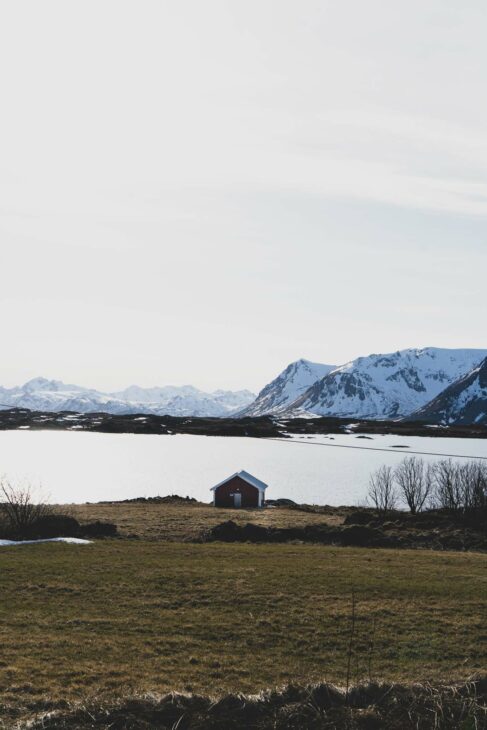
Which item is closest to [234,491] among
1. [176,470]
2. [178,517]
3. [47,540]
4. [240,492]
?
[240,492]

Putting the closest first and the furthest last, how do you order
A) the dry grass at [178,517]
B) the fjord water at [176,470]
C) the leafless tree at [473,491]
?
the dry grass at [178,517] → the leafless tree at [473,491] → the fjord water at [176,470]

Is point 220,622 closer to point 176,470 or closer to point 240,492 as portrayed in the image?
point 240,492

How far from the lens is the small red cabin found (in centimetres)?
7888

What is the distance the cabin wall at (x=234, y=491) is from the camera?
78.9 meters

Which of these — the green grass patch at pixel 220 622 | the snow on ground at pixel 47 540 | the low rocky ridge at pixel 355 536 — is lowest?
the low rocky ridge at pixel 355 536

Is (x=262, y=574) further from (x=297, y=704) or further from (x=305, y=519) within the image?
(x=305, y=519)

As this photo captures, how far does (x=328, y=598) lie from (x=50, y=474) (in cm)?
10994

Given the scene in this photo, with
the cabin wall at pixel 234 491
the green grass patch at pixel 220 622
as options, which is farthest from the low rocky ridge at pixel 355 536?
the cabin wall at pixel 234 491

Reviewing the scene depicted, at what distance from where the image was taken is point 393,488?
346 feet

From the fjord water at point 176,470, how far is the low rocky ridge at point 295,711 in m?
64.5

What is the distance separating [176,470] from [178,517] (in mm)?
70543

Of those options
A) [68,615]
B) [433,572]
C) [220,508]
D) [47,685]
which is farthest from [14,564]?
[220,508]

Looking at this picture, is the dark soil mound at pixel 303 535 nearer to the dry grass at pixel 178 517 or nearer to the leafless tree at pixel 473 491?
the dry grass at pixel 178 517

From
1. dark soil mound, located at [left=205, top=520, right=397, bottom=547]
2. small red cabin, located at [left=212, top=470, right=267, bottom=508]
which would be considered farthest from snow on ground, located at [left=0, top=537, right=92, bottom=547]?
small red cabin, located at [left=212, top=470, right=267, bottom=508]
